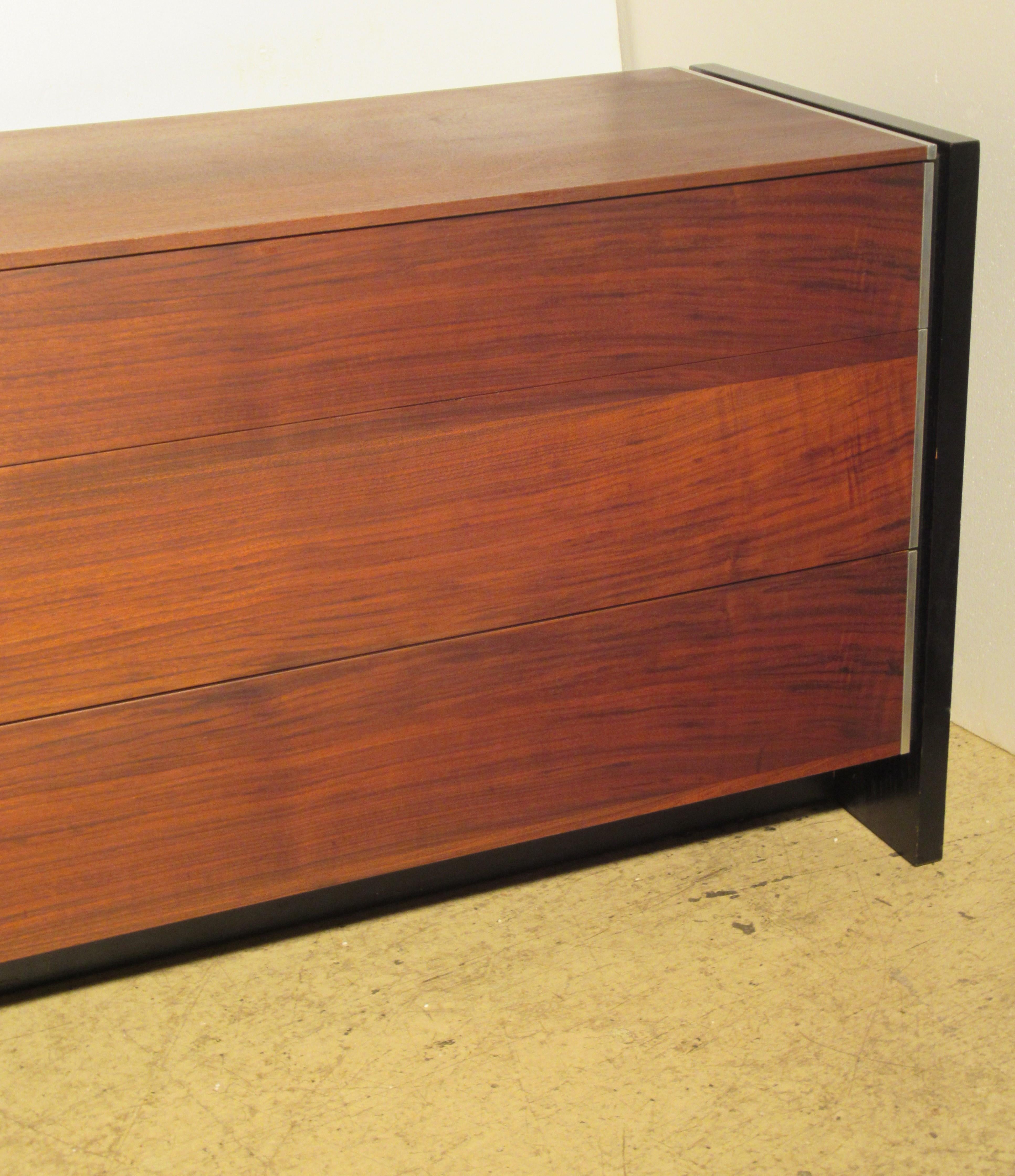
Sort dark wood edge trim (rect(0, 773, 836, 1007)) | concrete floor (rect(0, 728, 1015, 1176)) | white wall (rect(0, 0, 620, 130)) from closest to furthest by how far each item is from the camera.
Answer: concrete floor (rect(0, 728, 1015, 1176)) < dark wood edge trim (rect(0, 773, 836, 1007)) < white wall (rect(0, 0, 620, 130))

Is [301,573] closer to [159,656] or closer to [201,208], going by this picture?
[159,656]

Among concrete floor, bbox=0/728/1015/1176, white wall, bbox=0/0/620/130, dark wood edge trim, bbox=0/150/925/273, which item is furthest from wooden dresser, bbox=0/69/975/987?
white wall, bbox=0/0/620/130

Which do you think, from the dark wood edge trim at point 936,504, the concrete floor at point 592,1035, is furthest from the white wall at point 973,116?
the concrete floor at point 592,1035

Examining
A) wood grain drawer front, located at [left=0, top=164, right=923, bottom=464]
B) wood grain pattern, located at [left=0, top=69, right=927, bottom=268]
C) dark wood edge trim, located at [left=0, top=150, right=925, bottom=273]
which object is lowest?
wood grain drawer front, located at [left=0, top=164, right=923, bottom=464]

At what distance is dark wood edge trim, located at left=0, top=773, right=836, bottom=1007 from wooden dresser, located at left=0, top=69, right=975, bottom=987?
14 mm

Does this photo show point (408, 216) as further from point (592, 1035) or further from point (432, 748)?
point (592, 1035)

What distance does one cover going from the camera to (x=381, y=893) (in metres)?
1.33

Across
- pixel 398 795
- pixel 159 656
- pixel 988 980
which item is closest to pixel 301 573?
pixel 159 656

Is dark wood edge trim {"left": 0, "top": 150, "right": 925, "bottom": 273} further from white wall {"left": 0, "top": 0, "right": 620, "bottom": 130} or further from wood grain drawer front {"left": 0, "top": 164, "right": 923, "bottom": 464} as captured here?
white wall {"left": 0, "top": 0, "right": 620, "bottom": 130}

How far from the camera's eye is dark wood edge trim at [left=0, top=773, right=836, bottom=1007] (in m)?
1.26

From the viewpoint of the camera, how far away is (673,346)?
1.06 meters

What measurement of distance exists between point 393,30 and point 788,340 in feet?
2.80

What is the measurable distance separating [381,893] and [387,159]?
29.4 inches

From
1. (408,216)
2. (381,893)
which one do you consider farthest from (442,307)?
(381,893)
